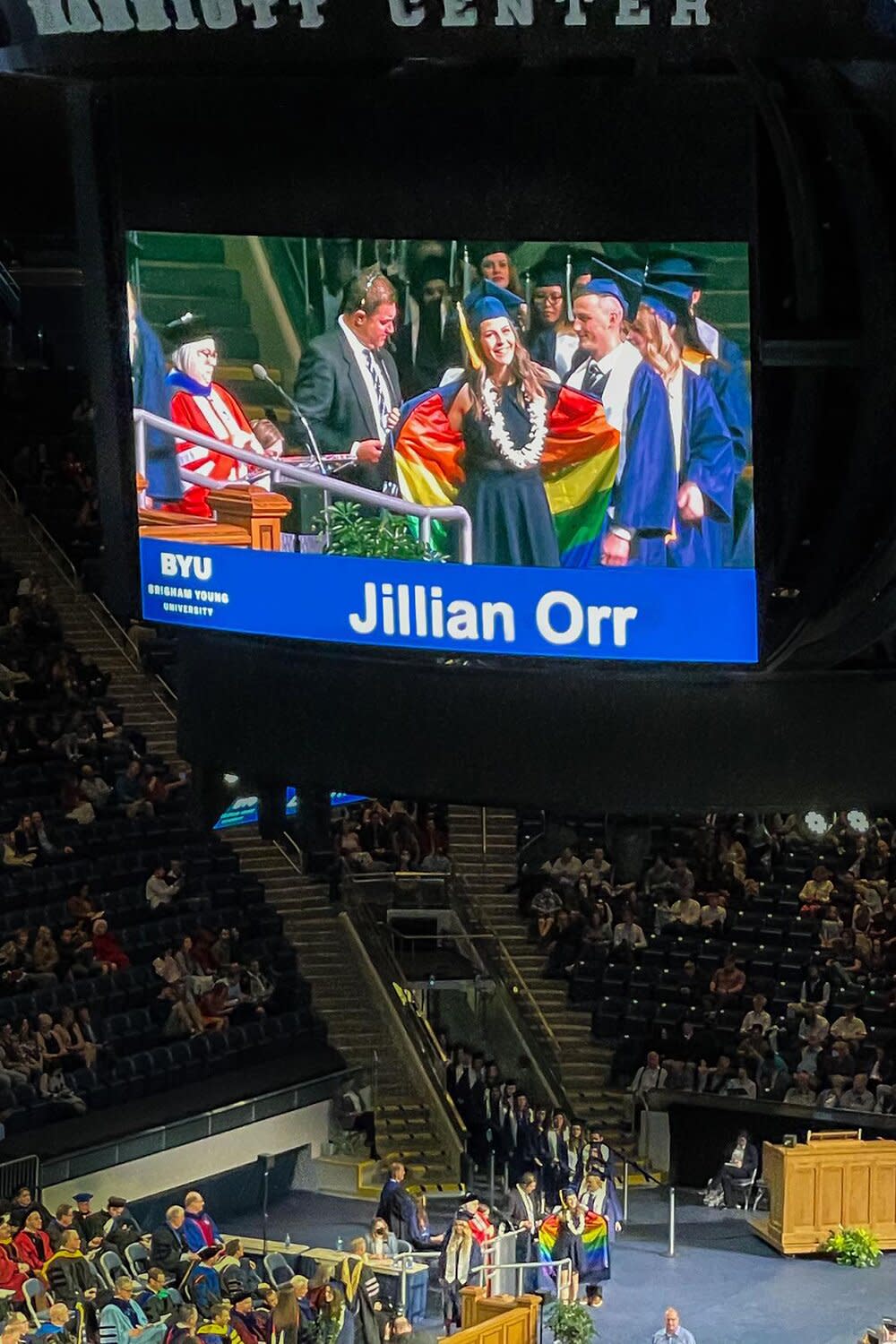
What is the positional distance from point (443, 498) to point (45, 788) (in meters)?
13.6

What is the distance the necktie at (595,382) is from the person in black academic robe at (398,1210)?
9.08 meters

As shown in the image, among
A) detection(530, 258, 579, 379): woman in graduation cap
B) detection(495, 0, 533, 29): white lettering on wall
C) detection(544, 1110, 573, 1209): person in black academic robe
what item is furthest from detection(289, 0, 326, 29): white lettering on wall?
detection(544, 1110, 573, 1209): person in black academic robe

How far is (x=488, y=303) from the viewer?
1927cm

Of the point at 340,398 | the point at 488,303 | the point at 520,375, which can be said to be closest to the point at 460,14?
the point at 488,303

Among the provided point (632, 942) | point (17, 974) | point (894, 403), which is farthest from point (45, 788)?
point (894, 403)

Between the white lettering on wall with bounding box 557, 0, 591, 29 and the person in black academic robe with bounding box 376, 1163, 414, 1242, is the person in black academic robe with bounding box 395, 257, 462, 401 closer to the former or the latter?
the white lettering on wall with bounding box 557, 0, 591, 29

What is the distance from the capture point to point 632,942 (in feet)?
105

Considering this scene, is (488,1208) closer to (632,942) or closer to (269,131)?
(632,942)

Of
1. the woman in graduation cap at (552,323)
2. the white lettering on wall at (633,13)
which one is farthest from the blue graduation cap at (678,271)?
the white lettering on wall at (633,13)

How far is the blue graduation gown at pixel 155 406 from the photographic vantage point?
20.9 metres

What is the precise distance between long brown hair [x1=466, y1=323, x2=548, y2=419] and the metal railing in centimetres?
84

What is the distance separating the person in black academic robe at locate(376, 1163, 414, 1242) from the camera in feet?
85.3

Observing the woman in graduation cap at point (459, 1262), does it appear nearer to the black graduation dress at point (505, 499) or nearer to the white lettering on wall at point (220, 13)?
the black graduation dress at point (505, 499)

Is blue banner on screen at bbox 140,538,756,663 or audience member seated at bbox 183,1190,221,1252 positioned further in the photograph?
audience member seated at bbox 183,1190,221,1252
